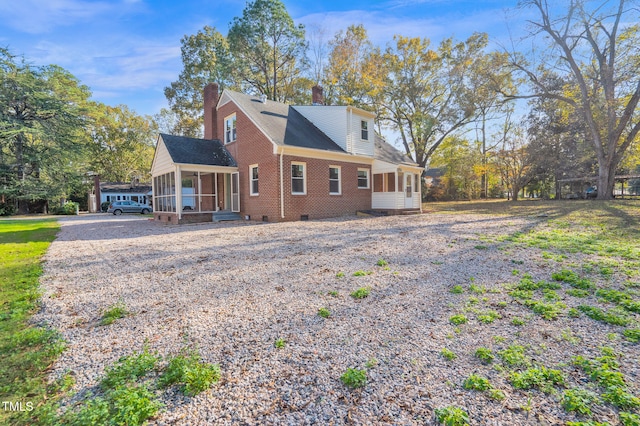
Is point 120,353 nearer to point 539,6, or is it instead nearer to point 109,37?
point 109,37

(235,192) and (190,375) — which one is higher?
(235,192)

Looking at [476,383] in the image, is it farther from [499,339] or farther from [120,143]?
[120,143]

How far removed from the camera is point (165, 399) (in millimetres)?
2090

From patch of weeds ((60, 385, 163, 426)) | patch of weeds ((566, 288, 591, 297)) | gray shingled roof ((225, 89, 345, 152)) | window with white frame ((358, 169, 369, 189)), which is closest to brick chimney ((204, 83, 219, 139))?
gray shingled roof ((225, 89, 345, 152))

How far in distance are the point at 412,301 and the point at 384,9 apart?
37.6 ft

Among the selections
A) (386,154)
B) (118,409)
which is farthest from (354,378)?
(386,154)

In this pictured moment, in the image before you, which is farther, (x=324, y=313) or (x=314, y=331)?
(x=324, y=313)

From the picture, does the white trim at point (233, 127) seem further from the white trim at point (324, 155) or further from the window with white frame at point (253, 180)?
the white trim at point (324, 155)

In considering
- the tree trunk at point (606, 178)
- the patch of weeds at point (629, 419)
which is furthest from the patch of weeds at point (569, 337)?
the tree trunk at point (606, 178)

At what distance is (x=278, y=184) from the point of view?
521 inches

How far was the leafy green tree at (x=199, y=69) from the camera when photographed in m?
26.9

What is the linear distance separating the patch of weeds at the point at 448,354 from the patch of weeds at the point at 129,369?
95.2 inches

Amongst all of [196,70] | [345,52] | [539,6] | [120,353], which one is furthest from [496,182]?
[120,353]

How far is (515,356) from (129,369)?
3133 mm
